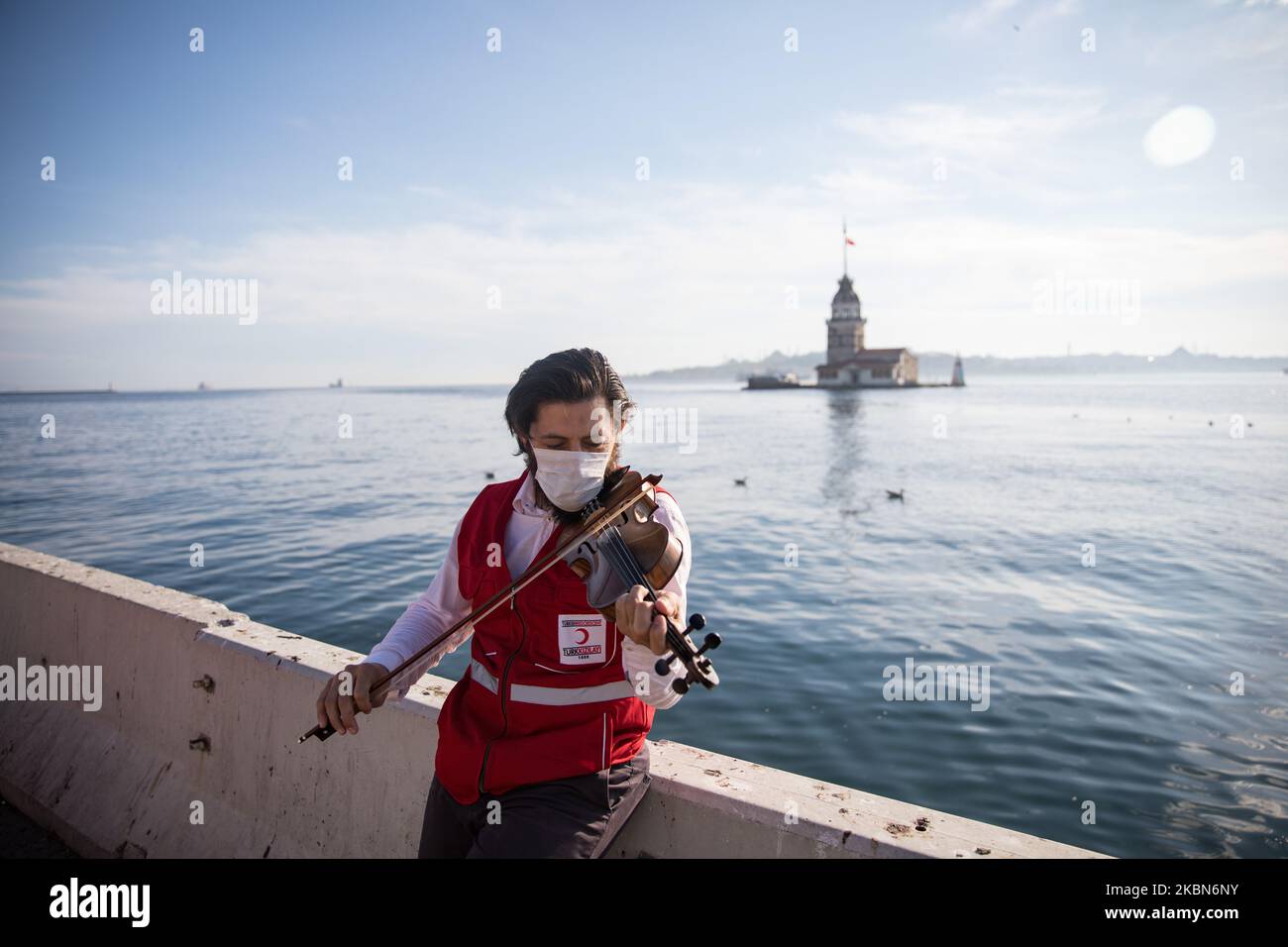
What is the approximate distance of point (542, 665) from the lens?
7.95 feet

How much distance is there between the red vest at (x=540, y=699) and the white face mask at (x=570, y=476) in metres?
0.15

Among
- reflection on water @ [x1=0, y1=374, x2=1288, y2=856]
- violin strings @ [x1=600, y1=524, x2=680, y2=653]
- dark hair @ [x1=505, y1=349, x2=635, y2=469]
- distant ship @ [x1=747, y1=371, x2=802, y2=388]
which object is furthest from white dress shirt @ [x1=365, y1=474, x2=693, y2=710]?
distant ship @ [x1=747, y1=371, x2=802, y2=388]

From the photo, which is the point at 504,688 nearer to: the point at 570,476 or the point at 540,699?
the point at 540,699

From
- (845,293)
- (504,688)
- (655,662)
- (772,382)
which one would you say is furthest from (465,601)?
(772,382)

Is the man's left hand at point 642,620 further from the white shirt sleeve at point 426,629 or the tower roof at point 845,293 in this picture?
the tower roof at point 845,293

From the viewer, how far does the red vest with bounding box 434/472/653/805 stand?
2.34 metres

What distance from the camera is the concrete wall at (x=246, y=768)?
2.36 m

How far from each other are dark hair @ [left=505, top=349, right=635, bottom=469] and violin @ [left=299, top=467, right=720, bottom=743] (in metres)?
0.31

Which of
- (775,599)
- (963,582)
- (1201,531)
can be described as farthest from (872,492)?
(775,599)

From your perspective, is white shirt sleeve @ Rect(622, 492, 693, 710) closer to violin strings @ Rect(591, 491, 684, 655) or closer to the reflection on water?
violin strings @ Rect(591, 491, 684, 655)

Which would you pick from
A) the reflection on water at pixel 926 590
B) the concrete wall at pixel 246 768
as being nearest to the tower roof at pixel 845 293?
the reflection on water at pixel 926 590
